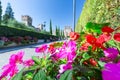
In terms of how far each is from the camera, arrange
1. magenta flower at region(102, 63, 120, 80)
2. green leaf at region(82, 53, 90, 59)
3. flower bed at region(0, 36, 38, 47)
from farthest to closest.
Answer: flower bed at region(0, 36, 38, 47), green leaf at region(82, 53, 90, 59), magenta flower at region(102, 63, 120, 80)

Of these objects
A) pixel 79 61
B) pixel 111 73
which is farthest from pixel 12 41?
pixel 111 73

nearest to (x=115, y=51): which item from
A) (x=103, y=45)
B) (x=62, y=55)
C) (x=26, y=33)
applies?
(x=103, y=45)

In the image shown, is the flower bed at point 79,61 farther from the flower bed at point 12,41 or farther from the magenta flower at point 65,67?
the flower bed at point 12,41

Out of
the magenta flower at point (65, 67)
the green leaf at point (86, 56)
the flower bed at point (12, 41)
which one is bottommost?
the flower bed at point (12, 41)

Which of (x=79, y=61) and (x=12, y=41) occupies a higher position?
(x=79, y=61)

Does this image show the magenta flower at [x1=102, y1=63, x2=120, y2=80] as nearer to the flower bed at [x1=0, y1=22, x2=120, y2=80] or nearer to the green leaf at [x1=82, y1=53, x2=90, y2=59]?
the flower bed at [x1=0, y1=22, x2=120, y2=80]

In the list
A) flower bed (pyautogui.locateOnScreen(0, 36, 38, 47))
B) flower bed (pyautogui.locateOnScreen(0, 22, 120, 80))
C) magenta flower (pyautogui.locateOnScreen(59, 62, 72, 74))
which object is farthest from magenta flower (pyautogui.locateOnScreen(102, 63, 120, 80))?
flower bed (pyautogui.locateOnScreen(0, 36, 38, 47))

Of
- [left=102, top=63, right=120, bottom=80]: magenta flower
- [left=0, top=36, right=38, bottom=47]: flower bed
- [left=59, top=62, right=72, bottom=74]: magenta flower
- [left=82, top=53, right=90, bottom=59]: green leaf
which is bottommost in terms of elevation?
[left=0, top=36, right=38, bottom=47]: flower bed

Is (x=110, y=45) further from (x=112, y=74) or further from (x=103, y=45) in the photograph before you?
(x=112, y=74)

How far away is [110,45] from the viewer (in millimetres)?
1328

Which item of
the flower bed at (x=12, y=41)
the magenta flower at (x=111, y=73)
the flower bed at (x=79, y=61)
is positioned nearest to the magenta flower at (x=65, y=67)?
the flower bed at (x=79, y=61)

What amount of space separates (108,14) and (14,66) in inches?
102

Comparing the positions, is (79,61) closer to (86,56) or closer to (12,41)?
(86,56)

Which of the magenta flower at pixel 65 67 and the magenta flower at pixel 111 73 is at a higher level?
the magenta flower at pixel 111 73
